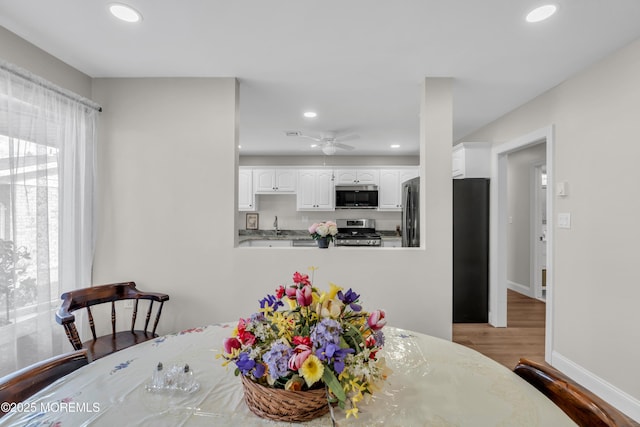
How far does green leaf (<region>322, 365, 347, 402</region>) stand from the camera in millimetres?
782

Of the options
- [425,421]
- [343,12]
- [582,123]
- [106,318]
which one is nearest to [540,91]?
[582,123]

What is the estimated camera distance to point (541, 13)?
177cm

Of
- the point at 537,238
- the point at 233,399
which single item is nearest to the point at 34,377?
the point at 233,399

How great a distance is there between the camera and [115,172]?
265 centimetres

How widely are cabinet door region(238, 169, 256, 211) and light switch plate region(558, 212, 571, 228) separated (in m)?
4.46

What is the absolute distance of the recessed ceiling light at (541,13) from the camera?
1720 mm

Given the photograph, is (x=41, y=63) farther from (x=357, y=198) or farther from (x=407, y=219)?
(x=357, y=198)

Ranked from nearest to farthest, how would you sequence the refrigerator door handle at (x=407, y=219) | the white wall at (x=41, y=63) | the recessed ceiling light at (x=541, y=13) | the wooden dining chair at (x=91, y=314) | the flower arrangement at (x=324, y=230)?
the recessed ceiling light at (x=541, y=13), the wooden dining chair at (x=91, y=314), the white wall at (x=41, y=63), the flower arrangement at (x=324, y=230), the refrigerator door handle at (x=407, y=219)

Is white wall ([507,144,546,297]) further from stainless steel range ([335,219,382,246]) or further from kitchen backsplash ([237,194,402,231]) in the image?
stainless steel range ([335,219,382,246])

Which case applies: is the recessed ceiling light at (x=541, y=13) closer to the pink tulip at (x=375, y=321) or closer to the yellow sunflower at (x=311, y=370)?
the pink tulip at (x=375, y=321)

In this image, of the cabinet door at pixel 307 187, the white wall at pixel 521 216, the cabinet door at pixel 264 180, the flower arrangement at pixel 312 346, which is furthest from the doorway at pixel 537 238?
the flower arrangement at pixel 312 346

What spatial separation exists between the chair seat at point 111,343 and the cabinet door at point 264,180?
Answer: 3.68 meters

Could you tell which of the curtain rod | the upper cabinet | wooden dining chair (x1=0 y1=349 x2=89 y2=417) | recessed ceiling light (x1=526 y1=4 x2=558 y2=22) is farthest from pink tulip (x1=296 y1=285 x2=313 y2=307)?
the upper cabinet

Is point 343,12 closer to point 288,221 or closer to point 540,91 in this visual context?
point 540,91
